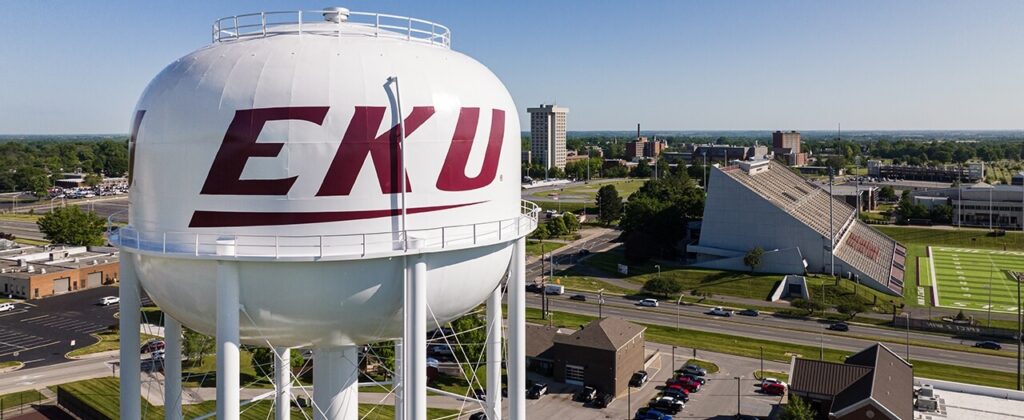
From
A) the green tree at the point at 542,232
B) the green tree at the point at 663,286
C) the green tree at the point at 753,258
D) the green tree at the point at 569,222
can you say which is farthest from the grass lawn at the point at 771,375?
the green tree at the point at 569,222

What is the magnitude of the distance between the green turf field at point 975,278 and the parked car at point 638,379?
34058 mm

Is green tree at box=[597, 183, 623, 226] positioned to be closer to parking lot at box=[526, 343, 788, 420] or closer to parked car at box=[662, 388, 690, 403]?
parking lot at box=[526, 343, 788, 420]

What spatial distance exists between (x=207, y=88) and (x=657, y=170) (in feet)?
522

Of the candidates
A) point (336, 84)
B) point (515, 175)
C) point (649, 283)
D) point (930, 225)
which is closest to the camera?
A: point (336, 84)

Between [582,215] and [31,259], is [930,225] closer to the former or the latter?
[582,215]

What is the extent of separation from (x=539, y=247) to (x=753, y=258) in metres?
27.2

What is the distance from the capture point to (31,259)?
7056cm

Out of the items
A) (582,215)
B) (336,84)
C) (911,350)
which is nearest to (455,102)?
(336,84)

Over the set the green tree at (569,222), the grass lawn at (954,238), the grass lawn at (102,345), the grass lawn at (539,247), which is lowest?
the grass lawn at (102,345)

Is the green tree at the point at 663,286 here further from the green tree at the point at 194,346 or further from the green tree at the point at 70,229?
the green tree at the point at 70,229

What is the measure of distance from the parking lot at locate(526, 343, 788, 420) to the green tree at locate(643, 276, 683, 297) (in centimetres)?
1752

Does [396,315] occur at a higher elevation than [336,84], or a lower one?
lower

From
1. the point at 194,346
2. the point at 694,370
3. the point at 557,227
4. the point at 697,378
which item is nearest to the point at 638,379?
the point at 697,378

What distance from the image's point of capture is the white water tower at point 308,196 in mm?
14273
